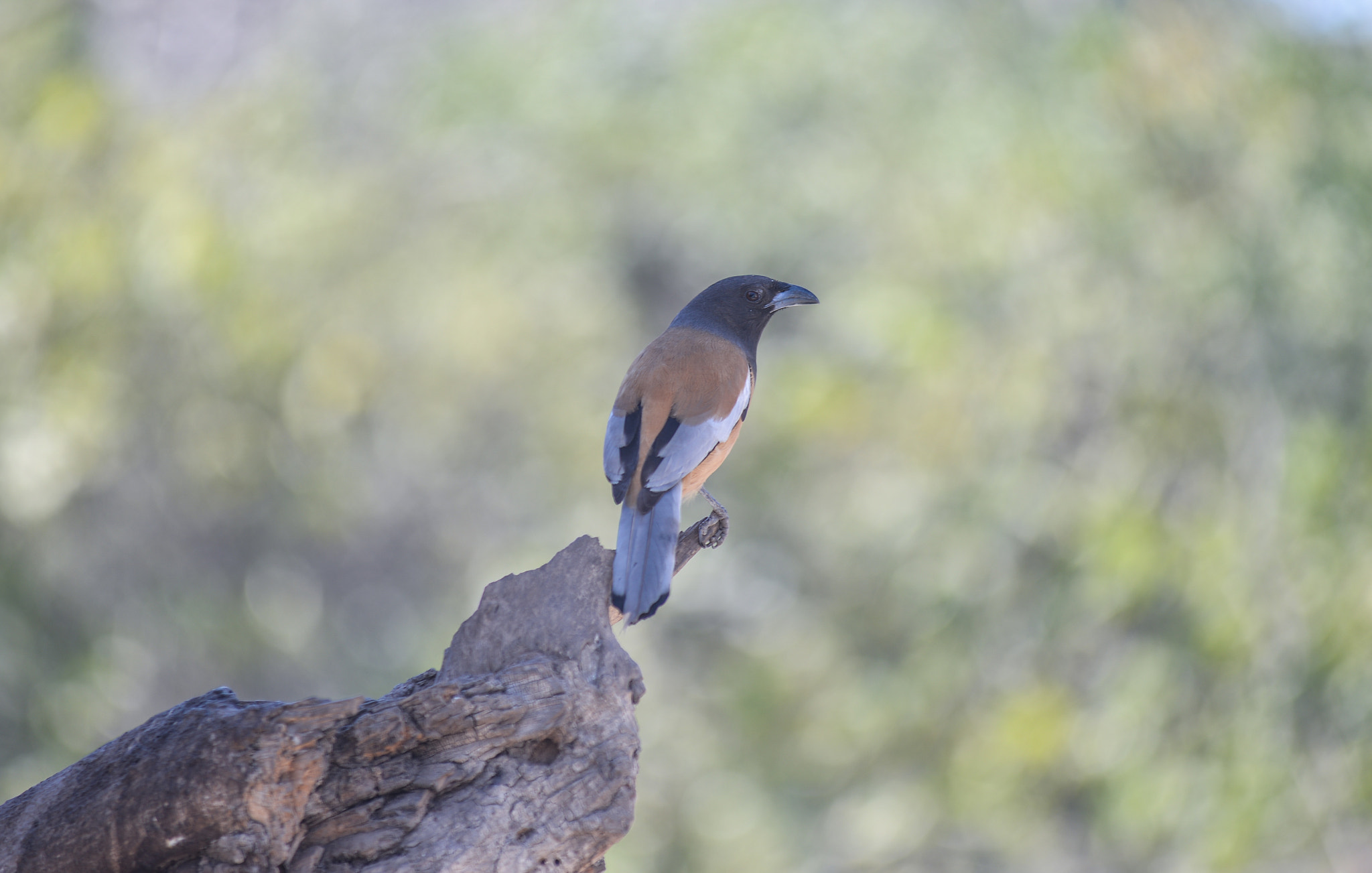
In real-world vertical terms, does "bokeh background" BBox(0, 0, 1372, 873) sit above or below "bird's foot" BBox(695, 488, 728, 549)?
above

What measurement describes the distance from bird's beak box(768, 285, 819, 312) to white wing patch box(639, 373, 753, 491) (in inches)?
33.1

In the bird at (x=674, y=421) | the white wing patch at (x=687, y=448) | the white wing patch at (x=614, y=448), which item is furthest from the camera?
the white wing patch at (x=614, y=448)

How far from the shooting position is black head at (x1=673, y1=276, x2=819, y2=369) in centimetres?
481

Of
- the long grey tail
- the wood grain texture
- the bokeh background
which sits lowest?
the wood grain texture

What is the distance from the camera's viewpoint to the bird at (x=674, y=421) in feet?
11.4

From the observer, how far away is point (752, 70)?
15484 mm

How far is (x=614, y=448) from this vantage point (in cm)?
401

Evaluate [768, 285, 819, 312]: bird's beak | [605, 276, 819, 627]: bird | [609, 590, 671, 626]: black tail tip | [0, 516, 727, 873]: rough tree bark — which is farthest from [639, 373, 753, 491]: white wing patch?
[768, 285, 819, 312]: bird's beak

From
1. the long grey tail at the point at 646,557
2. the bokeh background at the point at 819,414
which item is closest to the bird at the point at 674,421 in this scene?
the long grey tail at the point at 646,557

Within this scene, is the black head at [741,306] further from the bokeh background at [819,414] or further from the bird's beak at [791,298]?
the bokeh background at [819,414]

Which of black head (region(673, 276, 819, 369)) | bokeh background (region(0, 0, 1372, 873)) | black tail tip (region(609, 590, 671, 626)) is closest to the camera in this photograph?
black tail tip (region(609, 590, 671, 626))

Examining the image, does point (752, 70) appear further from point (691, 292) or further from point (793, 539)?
point (793, 539)

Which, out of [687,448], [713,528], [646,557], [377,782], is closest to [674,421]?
[687,448]

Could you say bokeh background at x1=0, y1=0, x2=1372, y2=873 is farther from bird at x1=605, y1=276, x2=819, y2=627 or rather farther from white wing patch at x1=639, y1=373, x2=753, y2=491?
white wing patch at x1=639, y1=373, x2=753, y2=491
